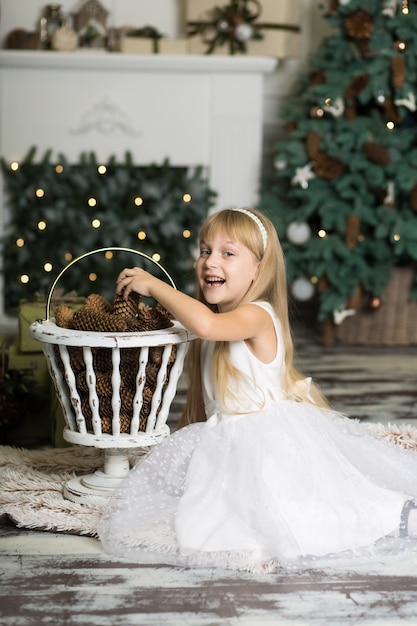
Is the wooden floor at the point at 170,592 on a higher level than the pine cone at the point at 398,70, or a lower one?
lower

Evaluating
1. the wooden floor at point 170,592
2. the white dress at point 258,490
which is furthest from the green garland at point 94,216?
the wooden floor at point 170,592

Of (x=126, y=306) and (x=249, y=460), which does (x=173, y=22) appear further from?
(x=249, y=460)

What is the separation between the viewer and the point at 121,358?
2.45 m

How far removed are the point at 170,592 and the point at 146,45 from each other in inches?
158

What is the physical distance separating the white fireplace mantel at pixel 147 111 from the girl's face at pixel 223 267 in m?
3.13

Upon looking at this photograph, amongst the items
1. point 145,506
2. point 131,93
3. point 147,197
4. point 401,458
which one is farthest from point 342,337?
point 145,506

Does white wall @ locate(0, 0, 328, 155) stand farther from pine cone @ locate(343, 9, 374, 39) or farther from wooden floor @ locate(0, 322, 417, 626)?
wooden floor @ locate(0, 322, 417, 626)

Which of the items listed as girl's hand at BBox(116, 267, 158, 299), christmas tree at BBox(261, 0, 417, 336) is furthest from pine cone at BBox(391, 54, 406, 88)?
girl's hand at BBox(116, 267, 158, 299)

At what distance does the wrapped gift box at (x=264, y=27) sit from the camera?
5.45 m

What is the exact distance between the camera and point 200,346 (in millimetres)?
2656

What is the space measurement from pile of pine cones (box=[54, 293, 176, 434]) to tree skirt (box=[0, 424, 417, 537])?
0.24m

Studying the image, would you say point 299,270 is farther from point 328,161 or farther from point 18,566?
point 18,566

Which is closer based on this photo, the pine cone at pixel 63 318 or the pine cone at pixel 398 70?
the pine cone at pixel 63 318

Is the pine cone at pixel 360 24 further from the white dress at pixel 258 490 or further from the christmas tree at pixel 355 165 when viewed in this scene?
the white dress at pixel 258 490
